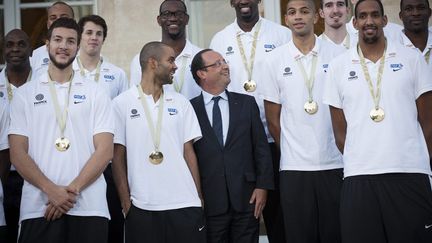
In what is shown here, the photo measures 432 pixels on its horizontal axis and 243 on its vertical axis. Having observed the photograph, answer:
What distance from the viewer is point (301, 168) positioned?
7.07m

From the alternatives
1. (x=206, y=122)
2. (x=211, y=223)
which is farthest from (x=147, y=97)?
(x=211, y=223)

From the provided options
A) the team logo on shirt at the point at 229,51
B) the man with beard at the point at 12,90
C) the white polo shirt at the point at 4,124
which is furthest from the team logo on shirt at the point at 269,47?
the white polo shirt at the point at 4,124

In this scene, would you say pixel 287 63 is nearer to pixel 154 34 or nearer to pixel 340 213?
pixel 340 213

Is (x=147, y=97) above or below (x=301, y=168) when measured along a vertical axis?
above

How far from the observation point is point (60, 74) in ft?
21.9

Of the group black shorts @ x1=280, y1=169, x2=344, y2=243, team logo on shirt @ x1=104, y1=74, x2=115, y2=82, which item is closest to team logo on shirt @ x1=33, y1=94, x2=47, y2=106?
team logo on shirt @ x1=104, y1=74, x2=115, y2=82

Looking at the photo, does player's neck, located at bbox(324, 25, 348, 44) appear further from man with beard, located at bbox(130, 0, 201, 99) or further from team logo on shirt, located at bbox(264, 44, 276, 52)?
man with beard, located at bbox(130, 0, 201, 99)

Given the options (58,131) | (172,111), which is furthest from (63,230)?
(172,111)

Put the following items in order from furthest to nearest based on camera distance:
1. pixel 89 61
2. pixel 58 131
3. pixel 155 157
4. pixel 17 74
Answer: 1. pixel 89 61
2. pixel 17 74
3. pixel 155 157
4. pixel 58 131

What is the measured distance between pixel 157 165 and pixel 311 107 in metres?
1.44

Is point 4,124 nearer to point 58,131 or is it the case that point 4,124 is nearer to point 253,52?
point 58,131

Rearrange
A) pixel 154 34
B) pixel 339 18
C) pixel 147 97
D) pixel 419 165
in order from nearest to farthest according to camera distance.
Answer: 1. pixel 419 165
2. pixel 147 97
3. pixel 339 18
4. pixel 154 34

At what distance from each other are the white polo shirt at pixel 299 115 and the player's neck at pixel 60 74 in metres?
1.78

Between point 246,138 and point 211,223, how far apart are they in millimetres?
810
